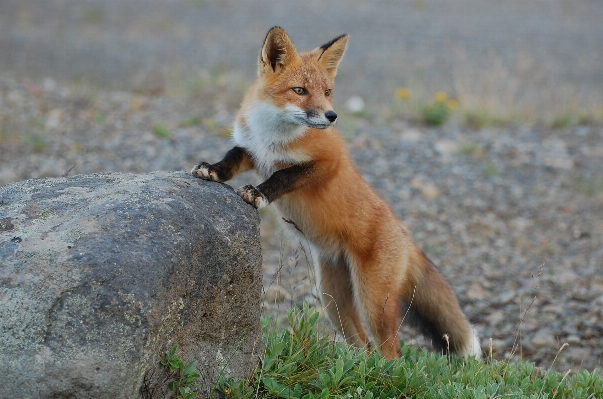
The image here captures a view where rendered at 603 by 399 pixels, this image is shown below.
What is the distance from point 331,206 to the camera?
4.76 m

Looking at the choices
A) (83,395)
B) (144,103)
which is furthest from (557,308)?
(144,103)

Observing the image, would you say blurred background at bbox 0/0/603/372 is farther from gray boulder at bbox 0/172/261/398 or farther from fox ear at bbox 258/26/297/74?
fox ear at bbox 258/26/297/74

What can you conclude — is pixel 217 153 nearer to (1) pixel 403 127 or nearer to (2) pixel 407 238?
(1) pixel 403 127

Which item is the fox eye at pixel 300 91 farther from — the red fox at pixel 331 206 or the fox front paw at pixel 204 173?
the fox front paw at pixel 204 173

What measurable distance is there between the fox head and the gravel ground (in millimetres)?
2155

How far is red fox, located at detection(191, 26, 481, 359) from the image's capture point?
4617 millimetres

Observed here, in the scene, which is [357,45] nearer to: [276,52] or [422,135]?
[422,135]

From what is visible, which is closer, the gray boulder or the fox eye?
the gray boulder

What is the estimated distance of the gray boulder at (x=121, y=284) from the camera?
2787 millimetres

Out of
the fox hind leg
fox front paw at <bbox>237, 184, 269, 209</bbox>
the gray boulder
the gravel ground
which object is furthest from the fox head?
the gravel ground

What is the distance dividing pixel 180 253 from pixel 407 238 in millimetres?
2401

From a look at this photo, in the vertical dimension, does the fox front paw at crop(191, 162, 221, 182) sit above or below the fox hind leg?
above

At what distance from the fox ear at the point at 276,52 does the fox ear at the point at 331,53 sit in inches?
10.2

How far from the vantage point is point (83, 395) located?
277 cm
